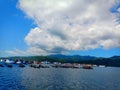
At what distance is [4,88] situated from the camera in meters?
77.5

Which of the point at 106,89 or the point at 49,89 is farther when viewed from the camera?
the point at 106,89

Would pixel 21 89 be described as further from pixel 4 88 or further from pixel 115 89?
pixel 115 89

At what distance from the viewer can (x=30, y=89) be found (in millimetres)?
75812

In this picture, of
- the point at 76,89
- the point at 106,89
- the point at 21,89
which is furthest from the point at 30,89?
the point at 106,89

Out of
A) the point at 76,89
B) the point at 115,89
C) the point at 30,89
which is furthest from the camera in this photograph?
the point at 115,89

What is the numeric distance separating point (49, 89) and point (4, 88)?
51.6 ft

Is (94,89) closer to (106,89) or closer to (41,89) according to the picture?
(106,89)

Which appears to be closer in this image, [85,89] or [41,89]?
[41,89]

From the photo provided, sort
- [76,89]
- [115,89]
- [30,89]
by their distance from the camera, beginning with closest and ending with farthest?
1. [30,89]
2. [76,89]
3. [115,89]

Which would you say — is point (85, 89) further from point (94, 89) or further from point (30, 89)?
point (30, 89)

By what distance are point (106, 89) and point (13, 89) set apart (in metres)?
35.6

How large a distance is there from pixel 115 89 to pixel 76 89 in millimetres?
16916

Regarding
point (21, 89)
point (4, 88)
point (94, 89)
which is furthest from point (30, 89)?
point (94, 89)

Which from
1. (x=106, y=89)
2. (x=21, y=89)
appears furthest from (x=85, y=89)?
(x=21, y=89)
